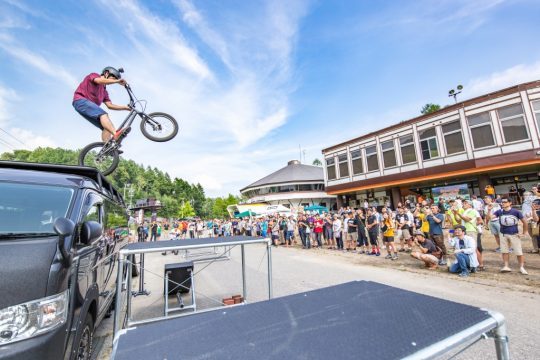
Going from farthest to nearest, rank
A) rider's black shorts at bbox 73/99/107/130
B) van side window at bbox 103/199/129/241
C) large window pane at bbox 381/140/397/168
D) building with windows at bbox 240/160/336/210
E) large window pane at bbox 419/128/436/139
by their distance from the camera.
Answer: building with windows at bbox 240/160/336/210 < large window pane at bbox 381/140/397/168 < large window pane at bbox 419/128/436/139 < rider's black shorts at bbox 73/99/107/130 < van side window at bbox 103/199/129/241

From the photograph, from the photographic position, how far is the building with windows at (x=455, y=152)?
61.3 feet

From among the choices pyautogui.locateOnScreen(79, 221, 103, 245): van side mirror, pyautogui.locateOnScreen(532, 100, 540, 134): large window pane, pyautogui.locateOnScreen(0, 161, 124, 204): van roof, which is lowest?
pyautogui.locateOnScreen(79, 221, 103, 245): van side mirror

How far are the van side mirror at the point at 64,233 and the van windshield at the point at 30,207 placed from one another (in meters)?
0.33

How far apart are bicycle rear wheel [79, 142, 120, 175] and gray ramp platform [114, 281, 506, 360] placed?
247 inches

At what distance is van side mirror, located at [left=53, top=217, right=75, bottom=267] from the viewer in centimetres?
220

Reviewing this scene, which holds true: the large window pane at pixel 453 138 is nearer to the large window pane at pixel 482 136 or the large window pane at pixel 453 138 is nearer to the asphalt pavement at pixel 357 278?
the large window pane at pixel 482 136

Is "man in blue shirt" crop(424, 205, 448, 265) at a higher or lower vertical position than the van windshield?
lower

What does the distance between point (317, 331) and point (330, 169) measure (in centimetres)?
3323

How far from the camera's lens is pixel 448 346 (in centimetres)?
120

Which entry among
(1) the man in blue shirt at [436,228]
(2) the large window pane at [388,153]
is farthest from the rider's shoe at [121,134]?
(2) the large window pane at [388,153]

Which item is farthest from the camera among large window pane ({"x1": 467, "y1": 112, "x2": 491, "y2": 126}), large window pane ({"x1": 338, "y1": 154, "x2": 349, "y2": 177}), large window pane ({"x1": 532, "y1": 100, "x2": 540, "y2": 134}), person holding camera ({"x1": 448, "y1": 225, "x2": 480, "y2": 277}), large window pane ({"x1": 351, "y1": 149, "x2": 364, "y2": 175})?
large window pane ({"x1": 338, "y1": 154, "x2": 349, "y2": 177})

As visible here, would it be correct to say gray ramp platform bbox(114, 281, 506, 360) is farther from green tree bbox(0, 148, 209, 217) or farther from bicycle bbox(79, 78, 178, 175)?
green tree bbox(0, 148, 209, 217)

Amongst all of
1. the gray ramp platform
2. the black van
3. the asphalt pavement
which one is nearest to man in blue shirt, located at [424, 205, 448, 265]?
the asphalt pavement

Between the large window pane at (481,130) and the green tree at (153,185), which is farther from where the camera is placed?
the green tree at (153,185)
